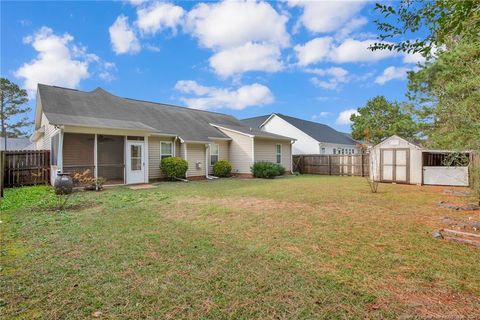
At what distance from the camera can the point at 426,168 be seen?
1294cm

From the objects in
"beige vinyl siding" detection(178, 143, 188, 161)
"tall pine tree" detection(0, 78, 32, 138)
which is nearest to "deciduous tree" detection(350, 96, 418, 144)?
"beige vinyl siding" detection(178, 143, 188, 161)

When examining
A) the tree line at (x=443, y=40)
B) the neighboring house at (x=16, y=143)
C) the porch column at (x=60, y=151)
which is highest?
the neighboring house at (x=16, y=143)

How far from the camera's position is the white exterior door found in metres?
12.6

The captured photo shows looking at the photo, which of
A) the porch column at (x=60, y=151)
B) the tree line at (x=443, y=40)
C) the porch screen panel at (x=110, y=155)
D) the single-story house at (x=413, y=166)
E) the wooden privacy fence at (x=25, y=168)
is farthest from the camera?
the porch screen panel at (x=110, y=155)

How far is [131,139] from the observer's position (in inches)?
498

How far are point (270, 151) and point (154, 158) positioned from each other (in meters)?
8.48

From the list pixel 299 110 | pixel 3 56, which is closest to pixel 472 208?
pixel 3 56

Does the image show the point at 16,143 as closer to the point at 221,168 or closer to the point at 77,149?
the point at 77,149

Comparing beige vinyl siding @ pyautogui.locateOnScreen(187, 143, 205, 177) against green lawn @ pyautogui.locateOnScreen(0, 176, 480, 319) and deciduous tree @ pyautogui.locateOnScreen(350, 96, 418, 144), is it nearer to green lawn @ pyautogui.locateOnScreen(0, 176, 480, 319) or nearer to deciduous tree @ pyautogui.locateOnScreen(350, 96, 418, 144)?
green lawn @ pyautogui.locateOnScreen(0, 176, 480, 319)

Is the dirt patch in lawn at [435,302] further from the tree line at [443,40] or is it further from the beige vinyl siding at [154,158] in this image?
the beige vinyl siding at [154,158]

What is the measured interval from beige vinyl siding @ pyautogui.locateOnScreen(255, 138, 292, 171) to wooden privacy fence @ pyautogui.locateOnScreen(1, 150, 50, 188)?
469 inches

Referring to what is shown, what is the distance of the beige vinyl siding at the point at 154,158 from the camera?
14164mm

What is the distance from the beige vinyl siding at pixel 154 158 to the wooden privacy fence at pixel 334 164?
11.9 m

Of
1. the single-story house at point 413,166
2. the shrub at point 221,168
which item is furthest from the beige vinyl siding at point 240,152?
the single-story house at point 413,166
